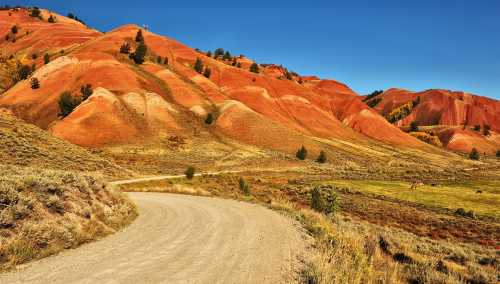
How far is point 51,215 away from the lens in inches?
476

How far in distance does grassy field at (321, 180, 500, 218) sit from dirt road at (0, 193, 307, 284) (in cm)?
3383

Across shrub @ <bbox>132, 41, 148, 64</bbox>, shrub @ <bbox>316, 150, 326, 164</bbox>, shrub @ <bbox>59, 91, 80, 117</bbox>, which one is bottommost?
shrub @ <bbox>316, 150, 326, 164</bbox>

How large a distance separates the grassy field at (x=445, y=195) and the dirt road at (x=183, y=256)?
111 feet

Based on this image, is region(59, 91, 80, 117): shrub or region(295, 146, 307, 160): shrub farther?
region(295, 146, 307, 160): shrub

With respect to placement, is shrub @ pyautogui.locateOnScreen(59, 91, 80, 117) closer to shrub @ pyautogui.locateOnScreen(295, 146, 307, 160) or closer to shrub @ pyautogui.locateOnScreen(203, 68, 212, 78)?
shrub @ pyautogui.locateOnScreen(295, 146, 307, 160)

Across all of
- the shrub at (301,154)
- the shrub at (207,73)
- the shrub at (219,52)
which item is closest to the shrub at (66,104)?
the shrub at (301,154)

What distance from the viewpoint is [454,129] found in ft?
565

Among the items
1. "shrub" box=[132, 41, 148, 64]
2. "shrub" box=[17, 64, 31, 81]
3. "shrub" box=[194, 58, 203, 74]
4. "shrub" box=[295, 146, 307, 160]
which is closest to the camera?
"shrub" box=[295, 146, 307, 160]

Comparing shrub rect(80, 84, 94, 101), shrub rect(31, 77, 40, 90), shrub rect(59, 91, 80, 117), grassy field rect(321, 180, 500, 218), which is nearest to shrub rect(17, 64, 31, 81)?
shrub rect(31, 77, 40, 90)

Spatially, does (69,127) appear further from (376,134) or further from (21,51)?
(376,134)

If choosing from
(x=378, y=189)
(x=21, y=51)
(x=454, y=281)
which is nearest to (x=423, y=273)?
(x=454, y=281)

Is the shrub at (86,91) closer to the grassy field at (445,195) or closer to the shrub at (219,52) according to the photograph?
the grassy field at (445,195)

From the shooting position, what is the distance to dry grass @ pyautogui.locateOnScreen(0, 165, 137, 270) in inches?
393

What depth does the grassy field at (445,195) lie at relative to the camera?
41.8 metres
